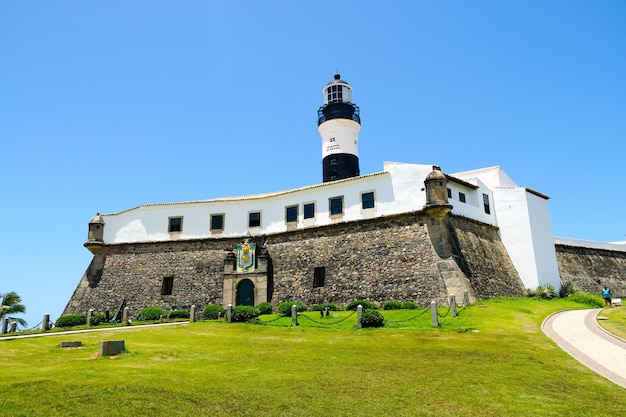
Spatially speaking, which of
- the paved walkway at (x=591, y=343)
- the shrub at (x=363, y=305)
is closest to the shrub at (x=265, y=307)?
the shrub at (x=363, y=305)

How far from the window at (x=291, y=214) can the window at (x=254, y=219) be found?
8.61 ft

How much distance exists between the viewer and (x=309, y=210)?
1341 inches

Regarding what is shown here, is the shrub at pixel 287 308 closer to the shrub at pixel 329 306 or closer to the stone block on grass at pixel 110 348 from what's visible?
the shrub at pixel 329 306

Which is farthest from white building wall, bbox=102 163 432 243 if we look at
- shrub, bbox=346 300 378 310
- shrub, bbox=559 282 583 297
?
shrub, bbox=559 282 583 297

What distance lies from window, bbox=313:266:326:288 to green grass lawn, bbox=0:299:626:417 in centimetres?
1202

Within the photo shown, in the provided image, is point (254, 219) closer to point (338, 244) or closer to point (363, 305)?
point (338, 244)

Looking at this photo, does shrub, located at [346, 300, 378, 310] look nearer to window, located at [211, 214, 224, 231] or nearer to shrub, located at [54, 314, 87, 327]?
window, located at [211, 214, 224, 231]

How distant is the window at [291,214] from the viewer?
3460 cm

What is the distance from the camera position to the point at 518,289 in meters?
31.5

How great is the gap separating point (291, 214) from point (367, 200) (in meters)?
6.40

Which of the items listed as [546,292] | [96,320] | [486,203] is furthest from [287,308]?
[546,292]

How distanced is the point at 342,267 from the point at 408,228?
204 inches

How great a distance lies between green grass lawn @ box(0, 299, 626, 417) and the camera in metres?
8.90

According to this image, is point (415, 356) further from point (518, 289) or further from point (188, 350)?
point (518, 289)
